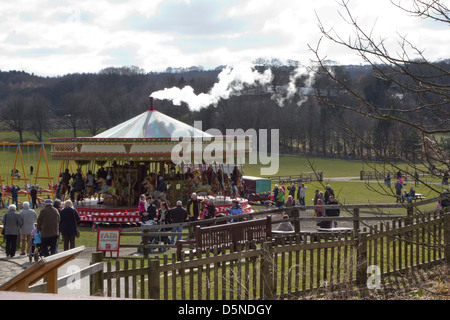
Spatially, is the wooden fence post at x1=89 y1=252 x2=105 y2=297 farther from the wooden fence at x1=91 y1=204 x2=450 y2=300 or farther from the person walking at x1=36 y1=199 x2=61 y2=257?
the person walking at x1=36 y1=199 x2=61 y2=257

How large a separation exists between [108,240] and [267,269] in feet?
20.6

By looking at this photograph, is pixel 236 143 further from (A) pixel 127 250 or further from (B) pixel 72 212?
(B) pixel 72 212

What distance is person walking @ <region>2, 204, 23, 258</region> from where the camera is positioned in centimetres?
1313

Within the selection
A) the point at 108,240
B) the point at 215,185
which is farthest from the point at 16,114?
the point at 108,240

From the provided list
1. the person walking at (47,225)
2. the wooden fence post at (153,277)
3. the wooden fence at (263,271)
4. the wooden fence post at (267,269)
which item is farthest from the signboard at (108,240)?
the wooden fence post at (153,277)

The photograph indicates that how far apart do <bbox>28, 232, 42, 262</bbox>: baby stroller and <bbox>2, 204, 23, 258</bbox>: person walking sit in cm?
51

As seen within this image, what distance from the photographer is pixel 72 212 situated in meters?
12.7

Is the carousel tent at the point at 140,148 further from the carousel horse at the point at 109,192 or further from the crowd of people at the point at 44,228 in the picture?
the crowd of people at the point at 44,228

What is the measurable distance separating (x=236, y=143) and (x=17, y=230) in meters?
11.8

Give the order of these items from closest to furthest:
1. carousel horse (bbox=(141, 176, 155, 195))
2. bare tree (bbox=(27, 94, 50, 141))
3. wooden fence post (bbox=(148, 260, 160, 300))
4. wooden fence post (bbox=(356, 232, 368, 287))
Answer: wooden fence post (bbox=(148, 260, 160, 300))
wooden fence post (bbox=(356, 232, 368, 287))
carousel horse (bbox=(141, 176, 155, 195))
bare tree (bbox=(27, 94, 50, 141))

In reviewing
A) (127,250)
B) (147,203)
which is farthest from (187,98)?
(127,250)

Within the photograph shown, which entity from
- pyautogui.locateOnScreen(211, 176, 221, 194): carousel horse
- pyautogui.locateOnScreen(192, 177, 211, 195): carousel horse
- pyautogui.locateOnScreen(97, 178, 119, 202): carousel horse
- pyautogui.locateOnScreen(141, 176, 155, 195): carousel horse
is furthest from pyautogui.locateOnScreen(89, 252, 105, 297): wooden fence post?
pyautogui.locateOnScreen(211, 176, 221, 194): carousel horse

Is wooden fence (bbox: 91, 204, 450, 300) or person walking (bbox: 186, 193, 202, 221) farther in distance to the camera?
person walking (bbox: 186, 193, 202, 221)

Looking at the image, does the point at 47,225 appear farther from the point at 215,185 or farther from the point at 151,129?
the point at 215,185
